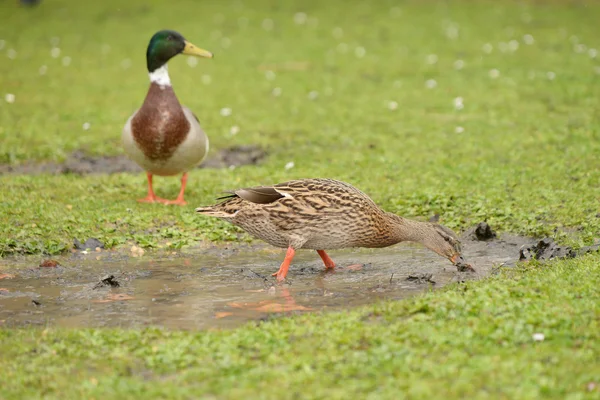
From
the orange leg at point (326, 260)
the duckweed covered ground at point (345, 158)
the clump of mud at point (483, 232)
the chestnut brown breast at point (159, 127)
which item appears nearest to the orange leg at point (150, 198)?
the duckweed covered ground at point (345, 158)

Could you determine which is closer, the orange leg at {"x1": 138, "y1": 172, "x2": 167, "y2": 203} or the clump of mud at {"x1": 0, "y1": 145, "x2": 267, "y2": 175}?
the orange leg at {"x1": 138, "y1": 172, "x2": 167, "y2": 203}

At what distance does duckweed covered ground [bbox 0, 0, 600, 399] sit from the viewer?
573 centimetres

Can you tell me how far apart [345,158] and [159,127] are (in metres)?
2.84

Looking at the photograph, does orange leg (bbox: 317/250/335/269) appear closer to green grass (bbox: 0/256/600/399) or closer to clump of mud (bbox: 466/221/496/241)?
clump of mud (bbox: 466/221/496/241)

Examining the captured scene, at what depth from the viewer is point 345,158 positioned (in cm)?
1279

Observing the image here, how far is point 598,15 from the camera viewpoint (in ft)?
84.7

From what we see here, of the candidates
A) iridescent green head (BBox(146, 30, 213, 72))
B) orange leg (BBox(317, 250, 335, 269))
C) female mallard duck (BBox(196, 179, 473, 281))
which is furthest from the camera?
iridescent green head (BBox(146, 30, 213, 72))

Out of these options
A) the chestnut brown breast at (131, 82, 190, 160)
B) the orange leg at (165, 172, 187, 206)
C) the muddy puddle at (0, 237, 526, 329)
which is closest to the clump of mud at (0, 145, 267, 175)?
the orange leg at (165, 172, 187, 206)

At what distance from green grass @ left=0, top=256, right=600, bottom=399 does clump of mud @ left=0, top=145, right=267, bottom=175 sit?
20.8ft

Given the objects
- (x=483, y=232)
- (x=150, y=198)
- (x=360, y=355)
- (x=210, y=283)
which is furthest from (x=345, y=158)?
(x=360, y=355)

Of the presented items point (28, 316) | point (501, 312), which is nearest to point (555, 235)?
point (501, 312)

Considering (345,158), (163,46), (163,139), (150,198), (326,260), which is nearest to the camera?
(326,260)

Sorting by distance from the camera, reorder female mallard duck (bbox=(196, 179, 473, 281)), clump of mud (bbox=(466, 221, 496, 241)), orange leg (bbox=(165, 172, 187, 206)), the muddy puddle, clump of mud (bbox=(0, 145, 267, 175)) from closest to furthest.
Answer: the muddy puddle → female mallard duck (bbox=(196, 179, 473, 281)) → clump of mud (bbox=(466, 221, 496, 241)) → orange leg (bbox=(165, 172, 187, 206)) → clump of mud (bbox=(0, 145, 267, 175))

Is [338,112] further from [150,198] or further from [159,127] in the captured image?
[150,198]
